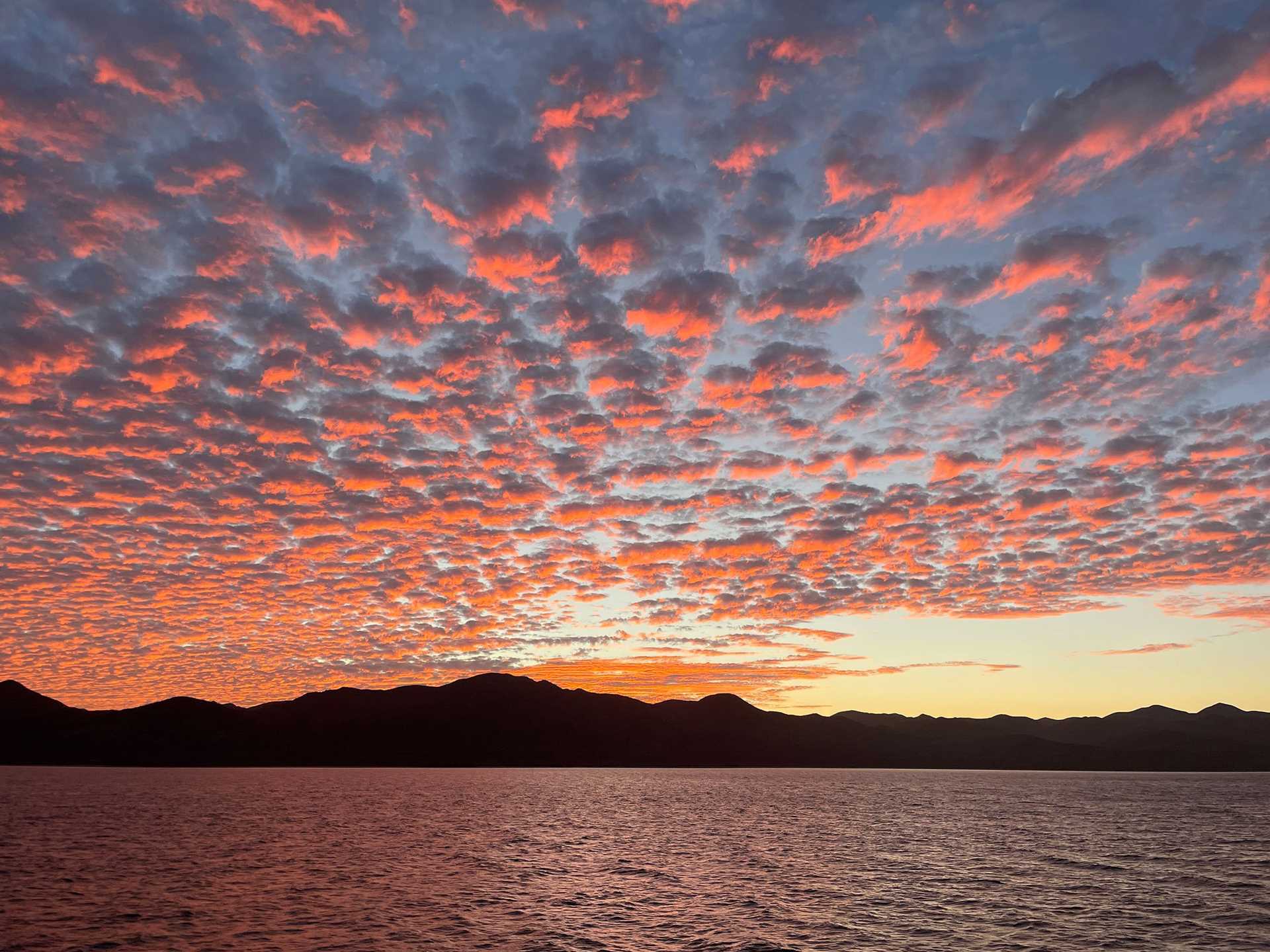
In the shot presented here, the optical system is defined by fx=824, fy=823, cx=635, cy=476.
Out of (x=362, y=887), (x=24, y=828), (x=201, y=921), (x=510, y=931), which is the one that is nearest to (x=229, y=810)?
(x=24, y=828)

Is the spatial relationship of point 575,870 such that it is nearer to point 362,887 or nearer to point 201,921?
point 362,887

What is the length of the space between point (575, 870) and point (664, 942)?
29.4 meters

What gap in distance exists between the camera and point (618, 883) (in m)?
60.8

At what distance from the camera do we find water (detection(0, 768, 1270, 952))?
4238cm

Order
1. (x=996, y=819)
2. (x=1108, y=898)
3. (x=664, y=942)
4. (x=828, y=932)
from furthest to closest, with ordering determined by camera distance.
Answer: (x=996, y=819)
(x=1108, y=898)
(x=828, y=932)
(x=664, y=942)

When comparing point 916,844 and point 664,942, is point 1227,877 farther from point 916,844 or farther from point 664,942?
point 664,942

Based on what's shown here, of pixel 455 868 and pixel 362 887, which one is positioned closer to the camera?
pixel 362 887

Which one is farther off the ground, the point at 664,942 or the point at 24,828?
the point at 24,828

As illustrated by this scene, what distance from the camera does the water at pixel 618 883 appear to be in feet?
139

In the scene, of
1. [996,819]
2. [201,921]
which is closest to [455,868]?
[201,921]

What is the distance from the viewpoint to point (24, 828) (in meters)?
93.5

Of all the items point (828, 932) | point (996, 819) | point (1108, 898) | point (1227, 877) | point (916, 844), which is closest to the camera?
point (828, 932)

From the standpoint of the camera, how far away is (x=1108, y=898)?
56.4 metres

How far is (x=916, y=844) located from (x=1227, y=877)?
98.3ft
